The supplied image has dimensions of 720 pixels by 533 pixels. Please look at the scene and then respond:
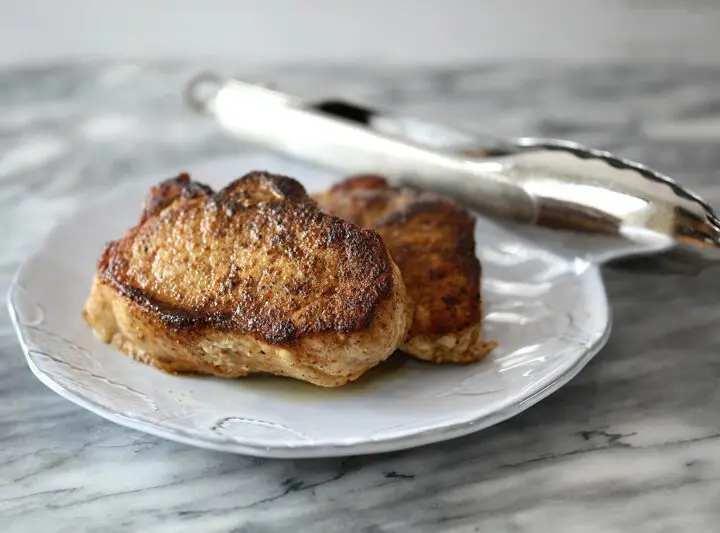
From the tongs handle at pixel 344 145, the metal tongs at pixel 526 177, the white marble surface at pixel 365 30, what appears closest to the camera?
the metal tongs at pixel 526 177

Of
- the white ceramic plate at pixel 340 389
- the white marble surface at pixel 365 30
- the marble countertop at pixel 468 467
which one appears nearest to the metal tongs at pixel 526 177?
the white ceramic plate at pixel 340 389

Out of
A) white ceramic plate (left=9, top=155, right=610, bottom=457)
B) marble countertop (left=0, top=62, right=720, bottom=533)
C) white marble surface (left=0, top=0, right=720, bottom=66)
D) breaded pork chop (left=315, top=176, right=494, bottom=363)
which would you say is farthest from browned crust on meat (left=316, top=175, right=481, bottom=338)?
white marble surface (left=0, top=0, right=720, bottom=66)

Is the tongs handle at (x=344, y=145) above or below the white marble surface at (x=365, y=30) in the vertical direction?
below

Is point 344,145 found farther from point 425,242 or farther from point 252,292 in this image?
point 252,292

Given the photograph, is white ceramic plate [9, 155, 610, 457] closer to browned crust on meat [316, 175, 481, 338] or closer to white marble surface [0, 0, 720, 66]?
browned crust on meat [316, 175, 481, 338]

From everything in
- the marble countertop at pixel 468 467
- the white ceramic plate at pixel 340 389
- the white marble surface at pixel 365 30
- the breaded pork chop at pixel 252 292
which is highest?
the white marble surface at pixel 365 30

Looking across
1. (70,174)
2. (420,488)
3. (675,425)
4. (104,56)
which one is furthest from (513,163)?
(104,56)

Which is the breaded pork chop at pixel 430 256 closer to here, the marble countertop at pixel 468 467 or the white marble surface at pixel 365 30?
the marble countertop at pixel 468 467
